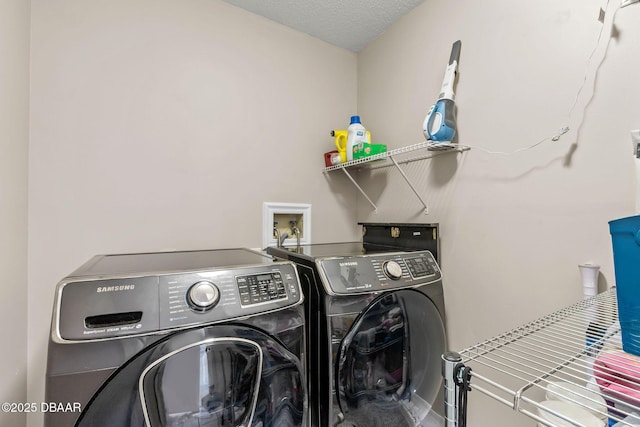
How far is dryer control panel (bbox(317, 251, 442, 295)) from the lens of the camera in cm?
114

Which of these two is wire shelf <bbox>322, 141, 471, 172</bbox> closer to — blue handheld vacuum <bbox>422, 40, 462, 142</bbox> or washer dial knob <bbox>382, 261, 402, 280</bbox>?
blue handheld vacuum <bbox>422, 40, 462, 142</bbox>

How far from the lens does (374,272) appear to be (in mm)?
1221

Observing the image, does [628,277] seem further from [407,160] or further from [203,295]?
[407,160]

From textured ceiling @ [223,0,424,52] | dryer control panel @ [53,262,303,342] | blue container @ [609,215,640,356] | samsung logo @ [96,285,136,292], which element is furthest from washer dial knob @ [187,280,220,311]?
textured ceiling @ [223,0,424,52]

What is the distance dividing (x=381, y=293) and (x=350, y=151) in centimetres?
100

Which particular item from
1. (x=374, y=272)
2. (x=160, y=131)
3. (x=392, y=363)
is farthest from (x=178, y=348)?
(x=160, y=131)

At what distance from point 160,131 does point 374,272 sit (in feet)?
4.27

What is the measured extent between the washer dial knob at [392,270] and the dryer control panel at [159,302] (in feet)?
1.48

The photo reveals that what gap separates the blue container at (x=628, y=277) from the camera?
598 millimetres

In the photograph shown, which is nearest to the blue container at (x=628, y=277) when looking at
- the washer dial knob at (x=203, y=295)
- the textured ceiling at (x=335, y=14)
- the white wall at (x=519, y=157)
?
the white wall at (x=519, y=157)

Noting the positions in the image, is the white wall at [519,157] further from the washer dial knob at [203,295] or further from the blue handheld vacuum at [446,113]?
the washer dial knob at [203,295]

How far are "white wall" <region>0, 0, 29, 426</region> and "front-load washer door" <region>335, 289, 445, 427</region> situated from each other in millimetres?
1200

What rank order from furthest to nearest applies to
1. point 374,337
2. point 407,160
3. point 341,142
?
point 341,142
point 407,160
point 374,337

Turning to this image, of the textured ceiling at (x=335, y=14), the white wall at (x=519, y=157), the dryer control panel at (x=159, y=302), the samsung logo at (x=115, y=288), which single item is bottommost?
the dryer control panel at (x=159, y=302)
